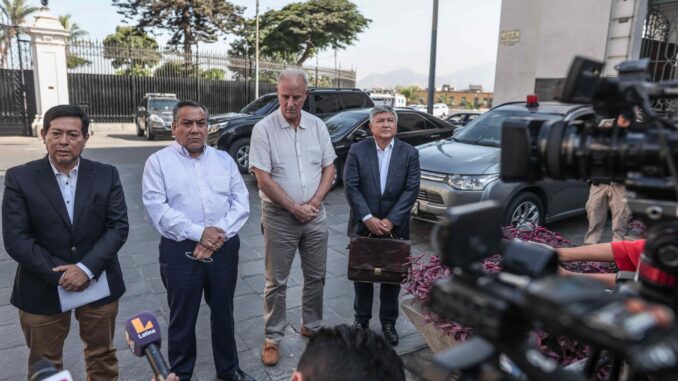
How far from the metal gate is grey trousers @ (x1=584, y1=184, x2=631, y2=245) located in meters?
16.4

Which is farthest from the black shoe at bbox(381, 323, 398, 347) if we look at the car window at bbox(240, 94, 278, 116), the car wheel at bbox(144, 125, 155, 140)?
the car wheel at bbox(144, 125, 155, 140)

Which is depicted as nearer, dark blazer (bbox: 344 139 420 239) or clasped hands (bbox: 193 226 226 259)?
clasped hands (bbox: 193 226 226 259)

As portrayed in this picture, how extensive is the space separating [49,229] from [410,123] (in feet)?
24.3

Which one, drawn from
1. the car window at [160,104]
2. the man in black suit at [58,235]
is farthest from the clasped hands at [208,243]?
the car window at [160,104]

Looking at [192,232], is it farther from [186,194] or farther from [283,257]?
[283,257]

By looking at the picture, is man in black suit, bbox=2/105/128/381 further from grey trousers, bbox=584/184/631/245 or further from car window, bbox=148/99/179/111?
car window, bbox=148/99/179/111

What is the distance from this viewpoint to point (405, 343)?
11.8 ft

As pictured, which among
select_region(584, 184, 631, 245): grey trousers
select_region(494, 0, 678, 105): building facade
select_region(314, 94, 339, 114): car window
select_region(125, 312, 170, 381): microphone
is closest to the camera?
select_region(125, 312, 170, 381): microphone

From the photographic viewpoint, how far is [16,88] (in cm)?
1530

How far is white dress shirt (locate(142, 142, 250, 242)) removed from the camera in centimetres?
273

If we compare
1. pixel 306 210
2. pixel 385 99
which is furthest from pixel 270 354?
pixel 385 99

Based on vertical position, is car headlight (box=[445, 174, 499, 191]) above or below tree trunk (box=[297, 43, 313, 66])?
below

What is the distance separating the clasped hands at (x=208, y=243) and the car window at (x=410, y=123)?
6464mm

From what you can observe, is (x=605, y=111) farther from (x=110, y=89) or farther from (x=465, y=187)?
(x=110, y=89)
